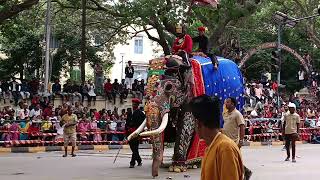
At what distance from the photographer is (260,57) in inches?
1586

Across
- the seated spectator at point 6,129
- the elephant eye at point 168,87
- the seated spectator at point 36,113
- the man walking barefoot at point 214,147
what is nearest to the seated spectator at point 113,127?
the seated spectator at point 36,113

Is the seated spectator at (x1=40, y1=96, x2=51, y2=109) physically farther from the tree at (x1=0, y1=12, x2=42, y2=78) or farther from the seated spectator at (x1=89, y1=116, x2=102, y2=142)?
the tree at (x1=0, y1=12, x2=42, y2=78)

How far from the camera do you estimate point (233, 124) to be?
10516mm

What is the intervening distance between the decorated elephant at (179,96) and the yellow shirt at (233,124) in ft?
5.88

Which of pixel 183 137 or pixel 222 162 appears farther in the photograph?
pixel 183 137

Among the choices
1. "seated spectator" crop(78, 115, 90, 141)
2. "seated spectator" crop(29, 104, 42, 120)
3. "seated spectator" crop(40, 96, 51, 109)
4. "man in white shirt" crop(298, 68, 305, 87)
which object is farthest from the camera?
"man in white shirt" crop(298, 68, 305, 87)

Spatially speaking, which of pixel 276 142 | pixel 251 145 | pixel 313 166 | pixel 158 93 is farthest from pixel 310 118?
pixel 158 93

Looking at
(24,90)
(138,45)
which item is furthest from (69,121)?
(138,45)

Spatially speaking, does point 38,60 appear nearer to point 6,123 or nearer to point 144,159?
point 6,123

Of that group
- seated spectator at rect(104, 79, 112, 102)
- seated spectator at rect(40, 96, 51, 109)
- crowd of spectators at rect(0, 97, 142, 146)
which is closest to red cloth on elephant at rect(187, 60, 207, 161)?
crowd of spectators at rect(0, 97, 142, 146)

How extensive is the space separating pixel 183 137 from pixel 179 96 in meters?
0.92

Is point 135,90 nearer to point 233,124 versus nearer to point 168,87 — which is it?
point 168,87

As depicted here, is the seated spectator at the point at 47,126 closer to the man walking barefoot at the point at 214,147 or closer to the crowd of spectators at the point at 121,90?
the crowd of spectators at the point at 121,90

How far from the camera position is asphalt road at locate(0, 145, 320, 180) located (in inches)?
484
